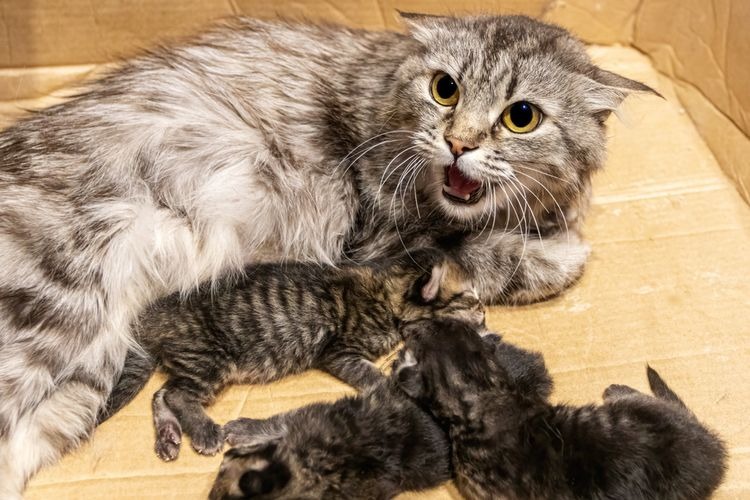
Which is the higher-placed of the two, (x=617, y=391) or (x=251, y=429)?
(x=617, y=391)

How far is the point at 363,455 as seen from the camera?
5.75ft

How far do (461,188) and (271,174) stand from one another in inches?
23.2

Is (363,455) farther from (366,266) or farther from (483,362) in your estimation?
(366,266)

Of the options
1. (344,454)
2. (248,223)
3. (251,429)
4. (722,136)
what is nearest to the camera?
(344,454)

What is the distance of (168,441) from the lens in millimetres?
1984

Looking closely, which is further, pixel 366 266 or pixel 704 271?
pixel 704 271

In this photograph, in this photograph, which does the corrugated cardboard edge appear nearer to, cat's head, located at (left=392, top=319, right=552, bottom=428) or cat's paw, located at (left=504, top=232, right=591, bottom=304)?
cat's paw, located at (left=504, top=232, right=591, bottom=304)

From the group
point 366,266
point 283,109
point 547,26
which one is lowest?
point 366,266

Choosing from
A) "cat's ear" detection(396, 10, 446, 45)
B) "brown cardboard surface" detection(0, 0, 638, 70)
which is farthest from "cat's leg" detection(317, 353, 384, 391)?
"brown cardboard surface" detection(0, 0, 638, 70)

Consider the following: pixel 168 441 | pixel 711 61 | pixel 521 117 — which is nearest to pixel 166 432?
pixel 168 441

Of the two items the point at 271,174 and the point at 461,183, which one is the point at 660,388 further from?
the point at 271,174

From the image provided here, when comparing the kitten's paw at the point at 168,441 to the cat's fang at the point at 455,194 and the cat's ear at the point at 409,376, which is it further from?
the cat's fang at the point at 455,194

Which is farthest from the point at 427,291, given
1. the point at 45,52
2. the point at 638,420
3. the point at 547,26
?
the point at 45,52

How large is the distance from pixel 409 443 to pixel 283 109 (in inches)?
43.5
